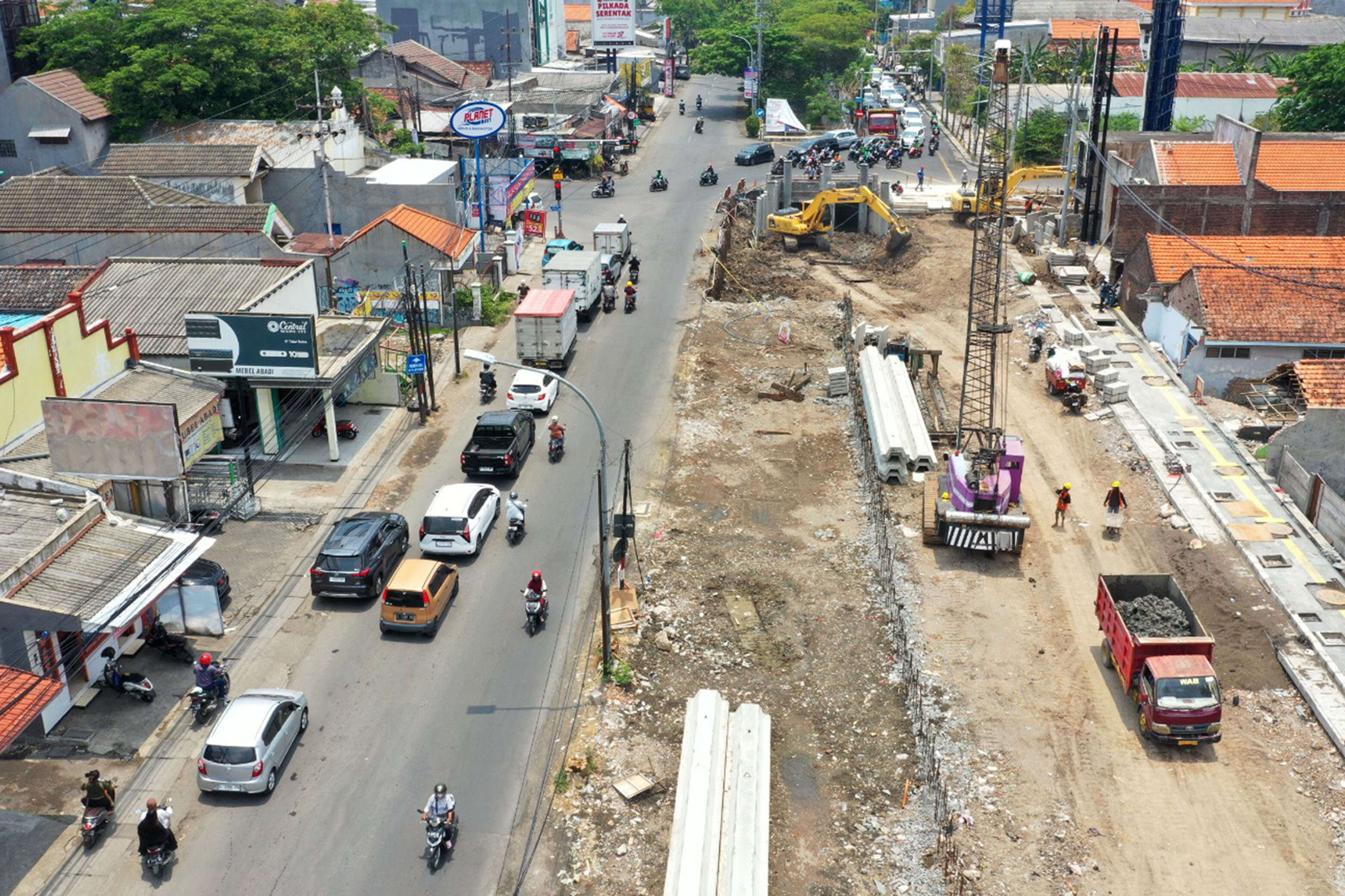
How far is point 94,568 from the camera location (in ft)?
88.9

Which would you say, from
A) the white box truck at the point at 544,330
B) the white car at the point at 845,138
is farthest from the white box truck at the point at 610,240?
the white car at the point at 845,138

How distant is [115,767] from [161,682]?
123 inches

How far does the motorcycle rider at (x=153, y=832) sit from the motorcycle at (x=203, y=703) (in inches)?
168

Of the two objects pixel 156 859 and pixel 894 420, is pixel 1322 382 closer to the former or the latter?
pixel 894 420

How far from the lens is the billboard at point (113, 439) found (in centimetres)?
2959

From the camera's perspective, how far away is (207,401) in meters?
34.9

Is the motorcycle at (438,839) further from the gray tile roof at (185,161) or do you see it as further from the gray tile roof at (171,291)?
the gray tile roof at (185,161)

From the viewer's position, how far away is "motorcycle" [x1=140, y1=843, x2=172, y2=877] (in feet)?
71.6

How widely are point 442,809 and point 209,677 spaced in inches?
285

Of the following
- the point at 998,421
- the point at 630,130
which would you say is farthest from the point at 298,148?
the point at 998,421

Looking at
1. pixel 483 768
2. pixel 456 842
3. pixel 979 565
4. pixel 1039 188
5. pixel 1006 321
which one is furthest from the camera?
pixel 1039 188

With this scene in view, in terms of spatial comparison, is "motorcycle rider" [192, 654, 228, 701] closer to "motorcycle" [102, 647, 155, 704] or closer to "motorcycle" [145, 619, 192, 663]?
"motorcycle" [102, 647, 155, 704]

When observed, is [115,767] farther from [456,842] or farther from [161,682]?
[456,842]

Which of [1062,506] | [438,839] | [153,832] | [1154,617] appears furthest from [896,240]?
[153,832]
